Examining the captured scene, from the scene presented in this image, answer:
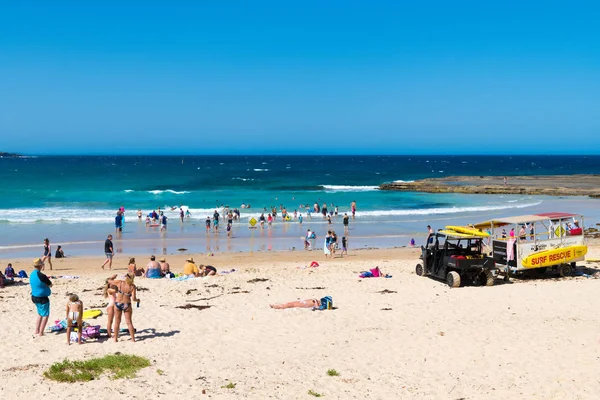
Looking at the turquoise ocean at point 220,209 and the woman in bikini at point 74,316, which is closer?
the woman in bikini at point 74,316

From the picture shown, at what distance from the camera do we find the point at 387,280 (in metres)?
17.2

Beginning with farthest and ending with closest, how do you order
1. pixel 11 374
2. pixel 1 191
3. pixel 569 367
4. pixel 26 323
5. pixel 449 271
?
pixel 1 191, pixel 449 271, pixel 26 323, pixel 569 367, pixel 11 374

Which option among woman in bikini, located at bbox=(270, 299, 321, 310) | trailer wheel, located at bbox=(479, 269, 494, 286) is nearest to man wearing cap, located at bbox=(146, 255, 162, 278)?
woman in bikini, located at bbox=(270, 299, 321, 310)

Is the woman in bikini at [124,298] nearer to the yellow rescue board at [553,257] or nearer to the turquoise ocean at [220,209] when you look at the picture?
the yellow rescue board at [553,257]

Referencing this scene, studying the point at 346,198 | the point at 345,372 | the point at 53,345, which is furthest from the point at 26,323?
the point at 346,198

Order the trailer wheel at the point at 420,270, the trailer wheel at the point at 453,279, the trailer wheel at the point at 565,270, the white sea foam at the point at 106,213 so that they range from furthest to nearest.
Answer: the white sea foam at the point at 106,213, the trailer wheel at the point at 420,270, the trailer wheel at the point at 565,270, the trailer wheel at the point at 453,279

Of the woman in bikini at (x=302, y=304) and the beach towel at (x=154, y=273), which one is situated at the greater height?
the woman in bikini at (x=302, y=304)

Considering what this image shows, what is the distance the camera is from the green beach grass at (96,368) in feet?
28.6

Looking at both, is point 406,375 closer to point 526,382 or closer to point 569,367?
point 526,382

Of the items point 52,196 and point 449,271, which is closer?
point 449,271

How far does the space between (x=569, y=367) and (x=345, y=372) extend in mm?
3740

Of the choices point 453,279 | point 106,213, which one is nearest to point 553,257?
point 453,279

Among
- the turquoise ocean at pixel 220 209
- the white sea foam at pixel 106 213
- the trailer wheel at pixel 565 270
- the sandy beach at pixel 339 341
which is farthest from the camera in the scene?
the white sea foam at pixel 106 213

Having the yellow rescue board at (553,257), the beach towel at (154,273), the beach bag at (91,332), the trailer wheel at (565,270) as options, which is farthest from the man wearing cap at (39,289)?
the trailer wheel at (565,270)
